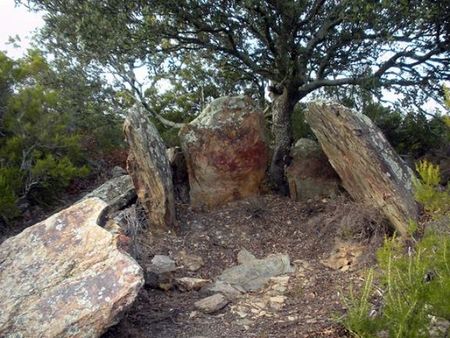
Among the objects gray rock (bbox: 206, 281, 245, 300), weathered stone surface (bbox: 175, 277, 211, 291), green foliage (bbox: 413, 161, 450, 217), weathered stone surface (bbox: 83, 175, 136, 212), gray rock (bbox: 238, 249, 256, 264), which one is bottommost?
gray rock (bbox: 206, 281, 245, 300)

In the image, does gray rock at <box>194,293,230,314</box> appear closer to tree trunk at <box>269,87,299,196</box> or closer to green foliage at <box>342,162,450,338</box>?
green foliage at <box>342,162,450,338</box>

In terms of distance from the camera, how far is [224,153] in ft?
26.1

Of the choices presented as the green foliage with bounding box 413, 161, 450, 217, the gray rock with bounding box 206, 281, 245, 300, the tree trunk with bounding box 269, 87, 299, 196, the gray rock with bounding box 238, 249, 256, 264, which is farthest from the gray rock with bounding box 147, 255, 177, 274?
the green foliage with bounding box 413, 161, 450, 217

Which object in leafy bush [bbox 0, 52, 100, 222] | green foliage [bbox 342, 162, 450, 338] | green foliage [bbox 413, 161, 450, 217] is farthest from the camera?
leafy bush [bbox 0, 52, 100, 222]

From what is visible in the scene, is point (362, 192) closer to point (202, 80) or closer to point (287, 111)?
point (287, 111)

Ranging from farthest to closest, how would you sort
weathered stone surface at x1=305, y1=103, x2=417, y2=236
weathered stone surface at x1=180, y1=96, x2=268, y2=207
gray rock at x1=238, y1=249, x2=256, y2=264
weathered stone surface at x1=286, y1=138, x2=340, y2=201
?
weathered stone surface at x1=180, y1=96, x2=268, y2=207 → weathered stone surface at x1=286, y1=138, x2=340, y2=201 → gray rock at x1=238, y1=249, x2=256, y2=264 → weathered stone surface at x1=305, y1=103, x2=417, y2=236

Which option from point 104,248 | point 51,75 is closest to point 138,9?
point 51,75

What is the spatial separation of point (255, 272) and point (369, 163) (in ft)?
5.92

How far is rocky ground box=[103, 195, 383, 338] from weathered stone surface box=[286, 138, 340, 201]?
0.20 m

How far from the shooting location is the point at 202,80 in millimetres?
10930

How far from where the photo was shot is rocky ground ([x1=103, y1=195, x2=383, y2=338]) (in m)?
4.71

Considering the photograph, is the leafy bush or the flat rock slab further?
the leafy bush

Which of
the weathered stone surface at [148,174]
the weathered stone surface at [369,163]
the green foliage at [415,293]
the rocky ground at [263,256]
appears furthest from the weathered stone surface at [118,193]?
the green foliage at [415,293]

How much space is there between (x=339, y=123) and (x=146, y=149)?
2.46 metres
